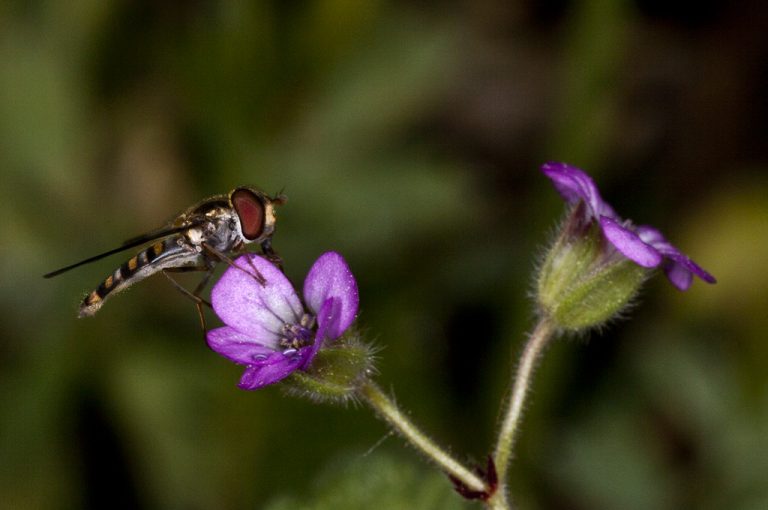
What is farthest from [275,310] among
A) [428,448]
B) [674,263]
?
[674,263]

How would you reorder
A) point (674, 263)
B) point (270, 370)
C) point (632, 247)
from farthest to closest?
point (674, 263)
point (632, 247)
point (270, 370)

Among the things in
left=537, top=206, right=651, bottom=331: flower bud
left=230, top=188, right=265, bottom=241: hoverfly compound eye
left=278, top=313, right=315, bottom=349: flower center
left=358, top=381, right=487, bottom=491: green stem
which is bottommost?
left=358, top=381, right=487, bottom=491: green stem

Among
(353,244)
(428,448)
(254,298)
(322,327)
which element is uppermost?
(322,327)

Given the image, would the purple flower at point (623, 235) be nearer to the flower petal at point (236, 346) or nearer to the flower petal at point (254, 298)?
the flower petal at point (254, 298)

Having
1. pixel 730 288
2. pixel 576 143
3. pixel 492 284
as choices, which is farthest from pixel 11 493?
pixel 730 288

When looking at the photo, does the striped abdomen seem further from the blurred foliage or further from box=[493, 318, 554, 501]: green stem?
the blurred foliage

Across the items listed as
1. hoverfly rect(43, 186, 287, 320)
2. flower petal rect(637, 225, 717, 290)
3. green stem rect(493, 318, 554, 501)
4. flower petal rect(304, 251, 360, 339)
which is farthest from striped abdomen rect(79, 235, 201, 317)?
flower petal rect(637, 225, 717, 290)

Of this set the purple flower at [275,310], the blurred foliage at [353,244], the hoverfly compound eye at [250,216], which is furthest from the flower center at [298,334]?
the blurred foliage at [353,244]

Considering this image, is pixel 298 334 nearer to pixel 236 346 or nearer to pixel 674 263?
pixel 236 346
